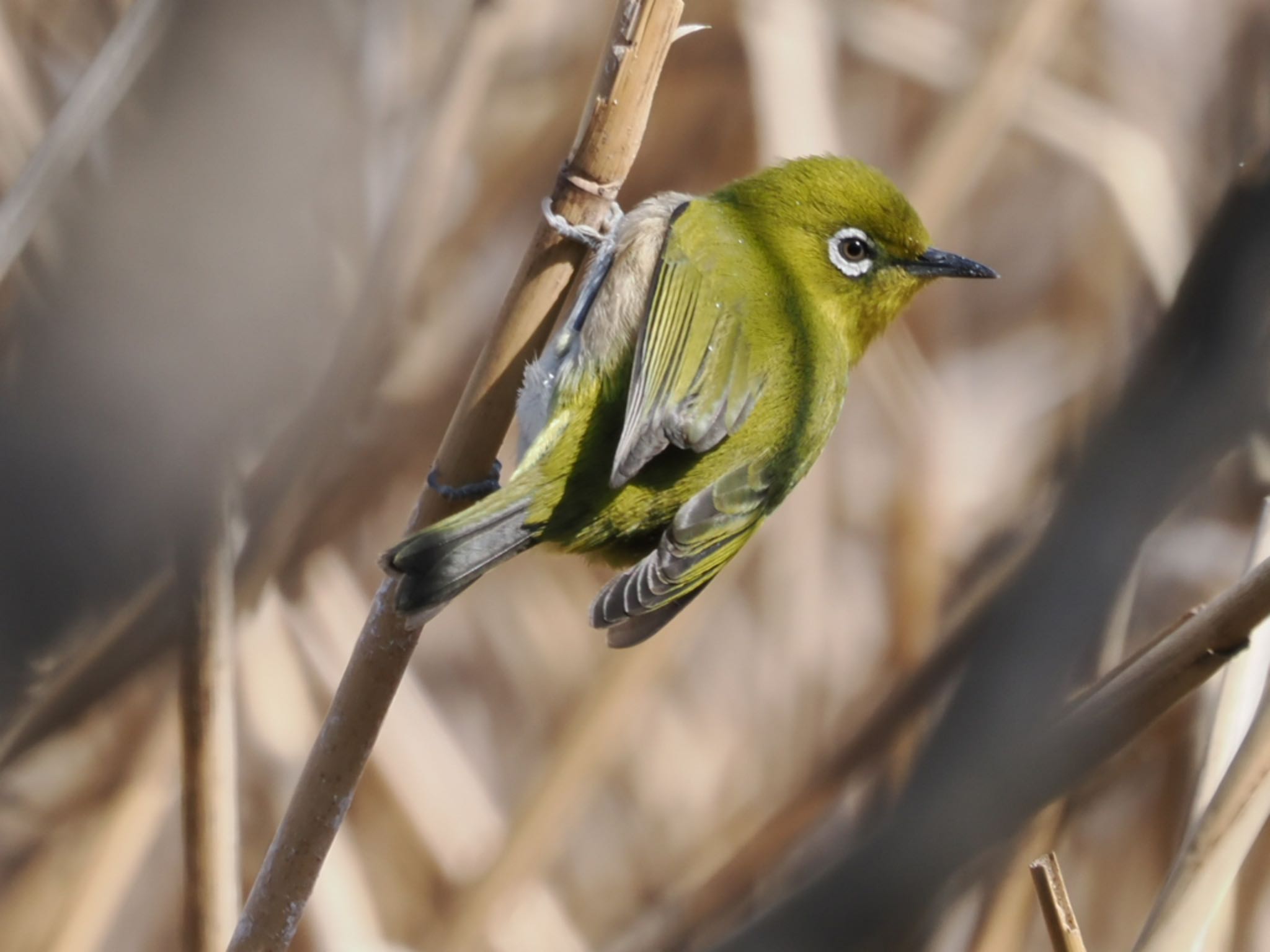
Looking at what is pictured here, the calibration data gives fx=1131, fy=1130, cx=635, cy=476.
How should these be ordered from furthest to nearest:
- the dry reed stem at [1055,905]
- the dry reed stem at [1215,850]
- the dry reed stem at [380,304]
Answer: the dry reed stem at [380,304] < the dry reed stem at [1215,850] < the dry reed stem at [1055,905]

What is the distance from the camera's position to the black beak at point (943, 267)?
1852mm

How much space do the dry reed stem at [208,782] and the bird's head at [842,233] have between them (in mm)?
1032

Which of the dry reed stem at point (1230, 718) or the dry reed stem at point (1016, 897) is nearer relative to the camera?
the dry reed stem at point (1230, 718)

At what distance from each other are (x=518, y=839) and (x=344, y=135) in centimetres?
145

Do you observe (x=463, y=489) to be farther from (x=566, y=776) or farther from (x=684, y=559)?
(x=566, y=776)

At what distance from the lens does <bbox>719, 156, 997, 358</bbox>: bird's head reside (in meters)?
1.85

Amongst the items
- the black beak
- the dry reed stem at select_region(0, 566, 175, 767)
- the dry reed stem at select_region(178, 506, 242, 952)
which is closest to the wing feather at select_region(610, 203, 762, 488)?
the black beak

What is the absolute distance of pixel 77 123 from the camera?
1849 mm

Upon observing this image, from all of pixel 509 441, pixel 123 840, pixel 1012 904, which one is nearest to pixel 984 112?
pixel 509 441

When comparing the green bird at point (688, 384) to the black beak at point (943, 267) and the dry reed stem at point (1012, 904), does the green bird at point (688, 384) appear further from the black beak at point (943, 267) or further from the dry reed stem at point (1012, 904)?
the dry reed stem at point (1012, 904)

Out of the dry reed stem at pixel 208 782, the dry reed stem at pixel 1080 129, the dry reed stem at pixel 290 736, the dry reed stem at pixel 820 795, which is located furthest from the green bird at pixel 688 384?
the dry reed stem at pixel 290 736

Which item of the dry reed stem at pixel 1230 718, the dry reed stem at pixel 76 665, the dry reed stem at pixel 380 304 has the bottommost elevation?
the dry reed stem at pixel 1230 718

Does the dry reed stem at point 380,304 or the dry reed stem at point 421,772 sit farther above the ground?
the dry reed stem at point 380,304

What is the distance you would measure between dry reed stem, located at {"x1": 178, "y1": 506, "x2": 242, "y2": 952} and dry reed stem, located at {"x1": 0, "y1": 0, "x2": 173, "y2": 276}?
68cm
